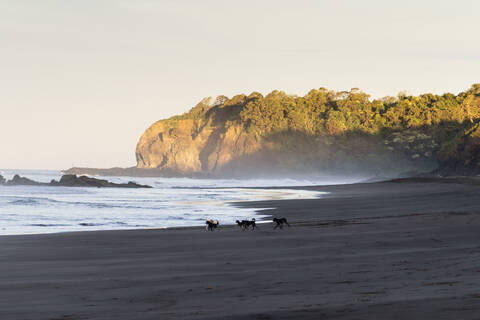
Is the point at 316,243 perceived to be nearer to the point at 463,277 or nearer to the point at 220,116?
the point at 463,277

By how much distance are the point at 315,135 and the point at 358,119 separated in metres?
9.71

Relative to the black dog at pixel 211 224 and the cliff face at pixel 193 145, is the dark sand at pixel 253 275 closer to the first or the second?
the black dog at pixel 211 224

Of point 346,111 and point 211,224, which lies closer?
point 211,224

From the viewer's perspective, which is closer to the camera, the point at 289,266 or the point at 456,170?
the point at 289,266

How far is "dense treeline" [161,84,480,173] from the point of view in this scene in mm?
115750

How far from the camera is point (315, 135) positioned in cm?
13525

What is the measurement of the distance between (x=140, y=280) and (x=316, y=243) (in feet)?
14.7

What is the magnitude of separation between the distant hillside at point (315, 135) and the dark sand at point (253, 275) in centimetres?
10273

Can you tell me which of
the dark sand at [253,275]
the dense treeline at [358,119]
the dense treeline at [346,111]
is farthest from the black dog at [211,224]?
the dense treeline at [346,111]

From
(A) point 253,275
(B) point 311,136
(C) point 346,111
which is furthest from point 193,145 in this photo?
(A) point 253,275

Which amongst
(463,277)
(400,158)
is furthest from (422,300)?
(400,158)

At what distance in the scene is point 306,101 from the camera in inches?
5586

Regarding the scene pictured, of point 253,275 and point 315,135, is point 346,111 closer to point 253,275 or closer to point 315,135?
point 315,135

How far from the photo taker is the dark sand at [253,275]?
5023mm
